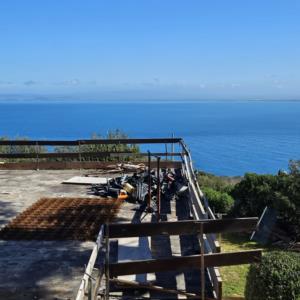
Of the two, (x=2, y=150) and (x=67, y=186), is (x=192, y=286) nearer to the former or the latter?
(x=67, y=186)

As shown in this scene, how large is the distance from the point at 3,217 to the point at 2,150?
37.6ft

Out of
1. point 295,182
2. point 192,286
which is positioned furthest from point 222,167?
point 192,286

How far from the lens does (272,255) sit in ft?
17.5

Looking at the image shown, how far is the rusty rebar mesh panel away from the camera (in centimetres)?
789

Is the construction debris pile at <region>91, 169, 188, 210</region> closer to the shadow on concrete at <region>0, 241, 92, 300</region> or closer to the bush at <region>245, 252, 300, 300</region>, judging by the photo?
the shadow on concrete at <region>0, 241, 92, 300</region>

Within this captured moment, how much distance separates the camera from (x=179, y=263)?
552cm

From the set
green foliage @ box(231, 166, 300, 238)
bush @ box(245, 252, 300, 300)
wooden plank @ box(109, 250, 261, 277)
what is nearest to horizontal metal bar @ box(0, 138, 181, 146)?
green foliage @ box(231, 166, 300, 238)

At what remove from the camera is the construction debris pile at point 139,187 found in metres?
10.5

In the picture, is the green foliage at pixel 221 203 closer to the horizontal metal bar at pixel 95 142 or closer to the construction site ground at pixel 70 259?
the horizontal metal bar at pixel 95 142

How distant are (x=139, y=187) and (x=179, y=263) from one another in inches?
207

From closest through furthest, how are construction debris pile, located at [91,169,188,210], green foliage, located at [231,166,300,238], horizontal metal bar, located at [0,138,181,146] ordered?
1. construction debris pile, located at [91,169,188,210]
2. horizontal metal bar, located at [0,138,181,146]
3. green foliage, located at [231,166,300,238]

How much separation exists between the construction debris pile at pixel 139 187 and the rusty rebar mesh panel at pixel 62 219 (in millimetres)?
418

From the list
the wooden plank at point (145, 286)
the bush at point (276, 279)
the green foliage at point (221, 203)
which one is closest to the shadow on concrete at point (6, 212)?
the wooden plank at point (145, 286)

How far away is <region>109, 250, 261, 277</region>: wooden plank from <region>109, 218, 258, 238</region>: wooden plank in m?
0.30
